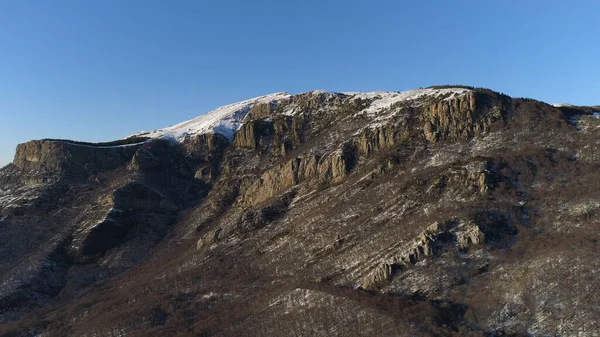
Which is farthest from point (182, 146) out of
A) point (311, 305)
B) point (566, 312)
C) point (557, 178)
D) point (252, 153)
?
point (566, 312)

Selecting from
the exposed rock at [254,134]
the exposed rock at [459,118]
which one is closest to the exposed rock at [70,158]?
the exposed rock at [254,134]

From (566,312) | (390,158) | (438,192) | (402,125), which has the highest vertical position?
(402,125)

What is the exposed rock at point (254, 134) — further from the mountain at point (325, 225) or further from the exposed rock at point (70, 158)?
the exposed rock at point (70, 158)

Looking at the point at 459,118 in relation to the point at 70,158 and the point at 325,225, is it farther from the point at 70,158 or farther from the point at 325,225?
the point at 70,158

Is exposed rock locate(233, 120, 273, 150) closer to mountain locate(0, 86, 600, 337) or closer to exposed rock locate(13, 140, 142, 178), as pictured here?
mountain locate(0, 86, 600, 337)

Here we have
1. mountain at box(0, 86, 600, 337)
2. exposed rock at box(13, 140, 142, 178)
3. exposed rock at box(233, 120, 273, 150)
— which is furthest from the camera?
exposed rock at box(233, 120, 273, 150)

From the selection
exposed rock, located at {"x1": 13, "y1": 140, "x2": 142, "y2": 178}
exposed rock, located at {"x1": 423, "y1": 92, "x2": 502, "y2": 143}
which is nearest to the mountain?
exposed rock, located at {"x1": 423, "y1": 92, "x2": 502, "y2": 143}

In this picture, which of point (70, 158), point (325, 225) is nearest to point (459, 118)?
point (325, 225)

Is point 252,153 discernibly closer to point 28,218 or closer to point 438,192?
point 28,218
